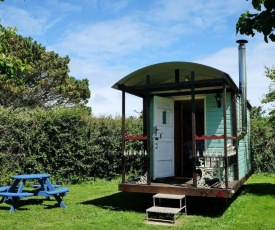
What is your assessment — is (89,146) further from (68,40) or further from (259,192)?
(259,192)

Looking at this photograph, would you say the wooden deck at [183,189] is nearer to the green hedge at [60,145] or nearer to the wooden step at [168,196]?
the wooden step at [168,196]

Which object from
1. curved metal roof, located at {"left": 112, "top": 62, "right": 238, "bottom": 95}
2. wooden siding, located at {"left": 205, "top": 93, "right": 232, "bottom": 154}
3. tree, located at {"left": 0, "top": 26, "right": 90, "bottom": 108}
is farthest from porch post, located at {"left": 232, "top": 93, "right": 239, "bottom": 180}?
tree, located at {"left": 0, "top": 26, "right": 90, "bottom": 108}

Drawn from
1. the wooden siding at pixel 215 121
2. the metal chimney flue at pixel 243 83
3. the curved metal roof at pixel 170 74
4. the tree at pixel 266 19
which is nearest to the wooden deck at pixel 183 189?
the wooden siding at pixel 215 121

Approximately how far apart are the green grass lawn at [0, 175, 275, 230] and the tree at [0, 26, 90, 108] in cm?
1328

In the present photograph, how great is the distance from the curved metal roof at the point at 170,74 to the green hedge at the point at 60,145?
4433 mm

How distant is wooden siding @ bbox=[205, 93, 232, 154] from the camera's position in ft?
26.8

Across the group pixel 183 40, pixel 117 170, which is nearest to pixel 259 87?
pixel 117 170

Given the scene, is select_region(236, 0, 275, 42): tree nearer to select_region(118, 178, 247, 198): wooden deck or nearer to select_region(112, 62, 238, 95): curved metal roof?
select_region(112, 62, 238, 95): curved metal roof

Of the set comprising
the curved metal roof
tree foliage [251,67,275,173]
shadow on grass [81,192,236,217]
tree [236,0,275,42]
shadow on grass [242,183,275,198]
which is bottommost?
shadow on grass [81,192,236,217]

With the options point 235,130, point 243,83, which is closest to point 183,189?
point 235,130

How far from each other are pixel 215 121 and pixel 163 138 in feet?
4.44

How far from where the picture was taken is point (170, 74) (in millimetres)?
8344

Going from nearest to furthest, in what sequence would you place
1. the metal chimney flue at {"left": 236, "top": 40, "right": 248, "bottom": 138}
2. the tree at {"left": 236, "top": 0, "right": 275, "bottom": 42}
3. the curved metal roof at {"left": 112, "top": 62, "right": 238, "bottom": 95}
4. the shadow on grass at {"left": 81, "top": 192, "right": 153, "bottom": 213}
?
1. the tree at {"left": 236, "top": 0, "right": 275, "bottom": 42}
2. the curved metal roof at {"left": 112, "top": 62, "right": 238, "bottom": 95}
3. the shadow on grass at {"left": 81, "top": 192, "right": 153, "bottom": 213}
4. the metal chimney flue at {"left": 236, "top": 40, "right": 248, "bottom": 138}

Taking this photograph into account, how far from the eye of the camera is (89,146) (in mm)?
12070
